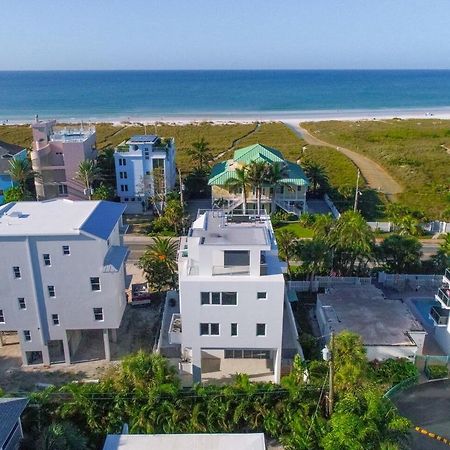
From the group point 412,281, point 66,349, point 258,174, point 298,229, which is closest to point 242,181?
point 258,174

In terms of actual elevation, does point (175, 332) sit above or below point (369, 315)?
above

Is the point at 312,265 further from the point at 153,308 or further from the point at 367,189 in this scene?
the point at 367,189

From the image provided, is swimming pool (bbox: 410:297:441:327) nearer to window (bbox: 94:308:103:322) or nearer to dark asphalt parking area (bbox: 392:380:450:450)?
dark asphalt parking area (bbox: 392:380:450:450)

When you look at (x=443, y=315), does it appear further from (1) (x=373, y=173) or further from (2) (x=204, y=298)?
(1) (x=373, y=173)

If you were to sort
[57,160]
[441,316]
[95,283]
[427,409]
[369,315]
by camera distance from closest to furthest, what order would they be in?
[427,409] → [95,283] → [441,316] → [369,315] → [57,160]

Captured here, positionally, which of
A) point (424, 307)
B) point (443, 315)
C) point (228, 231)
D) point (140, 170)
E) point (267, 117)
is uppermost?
point (228, 231)

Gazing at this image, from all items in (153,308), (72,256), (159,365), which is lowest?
(153,308)

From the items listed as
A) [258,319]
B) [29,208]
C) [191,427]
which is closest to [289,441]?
[191,427]
